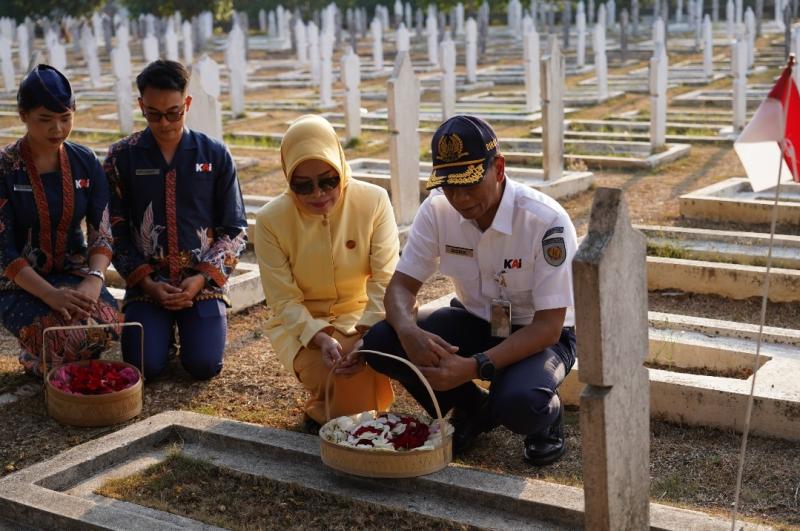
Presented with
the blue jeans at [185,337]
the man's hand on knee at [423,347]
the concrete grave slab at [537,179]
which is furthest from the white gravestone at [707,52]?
the man's hand on knee at [423,347]

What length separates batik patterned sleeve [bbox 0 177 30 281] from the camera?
4.70 meters

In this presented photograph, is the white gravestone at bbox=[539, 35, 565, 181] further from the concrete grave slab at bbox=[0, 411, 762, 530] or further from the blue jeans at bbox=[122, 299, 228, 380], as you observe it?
the concrete grave slab at bbox=[0, 411, 762, 530]

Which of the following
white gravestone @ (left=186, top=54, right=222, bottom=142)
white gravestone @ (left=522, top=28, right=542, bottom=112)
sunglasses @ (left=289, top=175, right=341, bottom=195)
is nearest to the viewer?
sunglasses @ (left=289, top=175, right=341, bottom=195)

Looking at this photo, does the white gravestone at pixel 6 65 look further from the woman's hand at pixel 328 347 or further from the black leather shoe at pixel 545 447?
the black leather shoe at pixel 545 447

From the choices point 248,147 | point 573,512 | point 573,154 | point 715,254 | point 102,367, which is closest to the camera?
point 573,512

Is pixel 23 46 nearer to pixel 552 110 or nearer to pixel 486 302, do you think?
pixel 552 110

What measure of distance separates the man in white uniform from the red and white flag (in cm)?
69

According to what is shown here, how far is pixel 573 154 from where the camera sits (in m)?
11.1

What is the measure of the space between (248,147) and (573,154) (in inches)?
158

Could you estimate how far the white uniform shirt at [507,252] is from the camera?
3.62 meters

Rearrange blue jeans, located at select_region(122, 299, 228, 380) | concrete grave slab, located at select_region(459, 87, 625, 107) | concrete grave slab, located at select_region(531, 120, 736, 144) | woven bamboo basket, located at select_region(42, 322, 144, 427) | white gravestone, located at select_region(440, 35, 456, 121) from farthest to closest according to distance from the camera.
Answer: concrete grave slab, located at select_region(459, 87, 625, 107) < white gravestone, located at select_region(440, 35, 456, 121) < concrete grave slab, located at select_region(531, 120, 736, 144) < blue jeans, located at select_region(122, 299, 228, 380) < woven bamboo basket, located at select_region(42, 322, 144, 427)

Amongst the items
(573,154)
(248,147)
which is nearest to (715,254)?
(573,154)

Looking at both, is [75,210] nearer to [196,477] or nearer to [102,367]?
[102,367]

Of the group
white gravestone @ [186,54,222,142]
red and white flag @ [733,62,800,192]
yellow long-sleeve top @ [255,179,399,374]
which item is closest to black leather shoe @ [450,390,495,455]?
yellow long-sleeve top @ [255,179,399,374]
